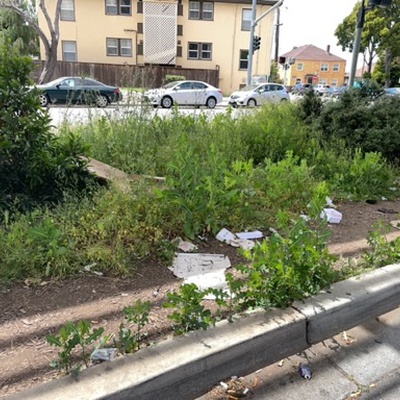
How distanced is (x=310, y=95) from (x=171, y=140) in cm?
303

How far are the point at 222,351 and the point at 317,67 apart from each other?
7962 centimetres

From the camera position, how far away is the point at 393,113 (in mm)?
5758

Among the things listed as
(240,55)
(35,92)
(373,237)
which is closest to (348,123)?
(373,237)

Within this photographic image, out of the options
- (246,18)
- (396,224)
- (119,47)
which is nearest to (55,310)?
(396,224)

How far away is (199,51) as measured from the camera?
29.9 meters

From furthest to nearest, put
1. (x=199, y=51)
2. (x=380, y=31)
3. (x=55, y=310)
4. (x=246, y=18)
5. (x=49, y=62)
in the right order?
(x=380, y=31) → (x=199, y=51) → (x=246, y=18) → (x=49, y=62) → (x=55, y=310)

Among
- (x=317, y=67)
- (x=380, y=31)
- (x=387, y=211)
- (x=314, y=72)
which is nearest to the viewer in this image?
(x=387, y=211)

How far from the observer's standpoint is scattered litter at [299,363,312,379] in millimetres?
2133

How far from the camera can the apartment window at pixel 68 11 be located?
27.2 metres

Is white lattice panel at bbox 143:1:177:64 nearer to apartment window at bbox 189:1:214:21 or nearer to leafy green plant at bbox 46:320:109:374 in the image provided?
apartment window at bbox 189:1:214:21

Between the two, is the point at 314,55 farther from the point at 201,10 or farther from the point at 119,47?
the point at 119,47

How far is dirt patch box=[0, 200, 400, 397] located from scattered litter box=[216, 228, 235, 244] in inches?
9.1

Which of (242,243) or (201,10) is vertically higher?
(201,10)

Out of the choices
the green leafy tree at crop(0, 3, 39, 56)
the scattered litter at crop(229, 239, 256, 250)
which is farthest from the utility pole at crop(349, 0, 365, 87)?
the green leafy tree at crop(0, 3, 39, 56)
